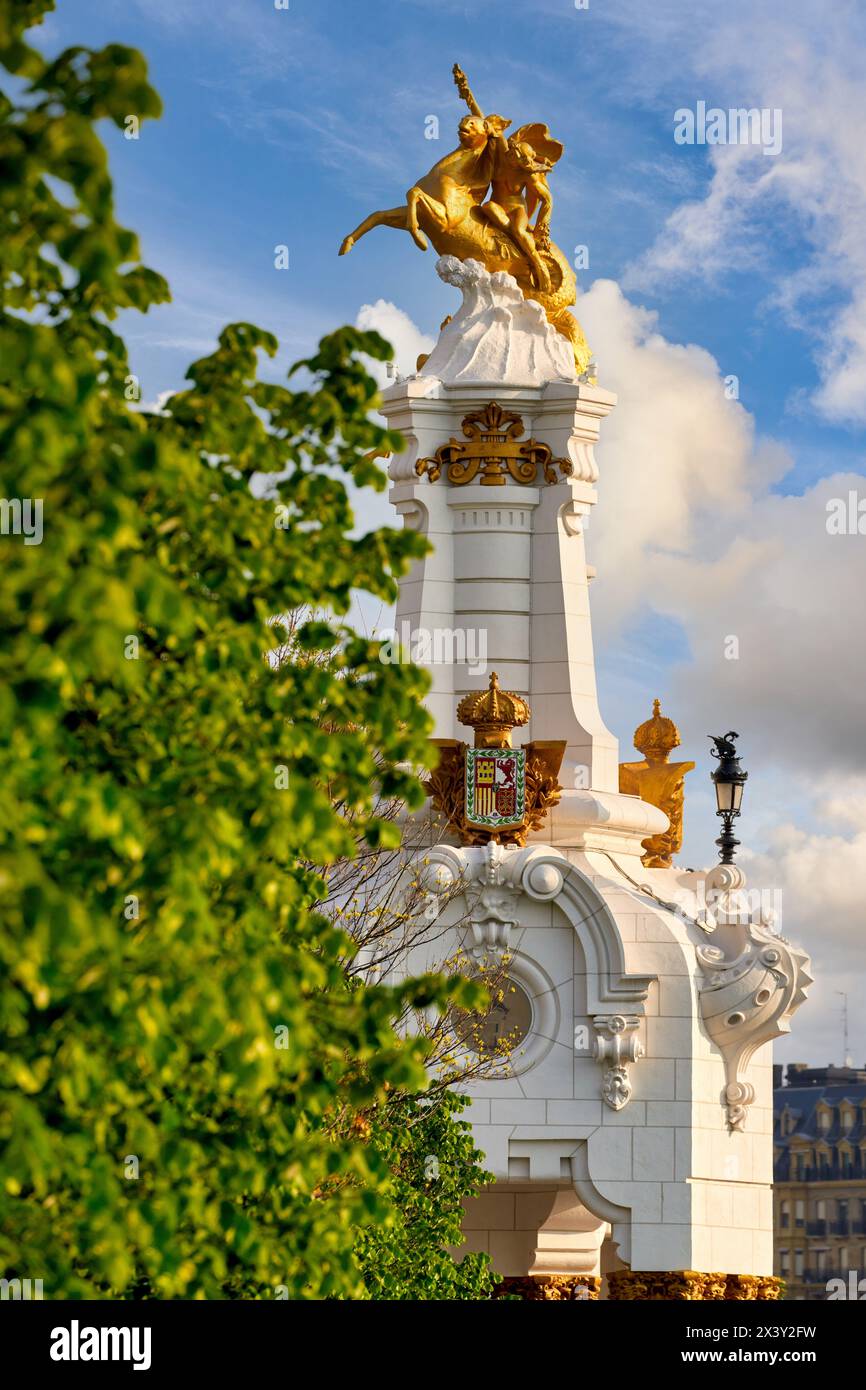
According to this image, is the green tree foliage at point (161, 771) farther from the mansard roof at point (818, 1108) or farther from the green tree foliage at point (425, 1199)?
the mansard roof at point (818, 1108)

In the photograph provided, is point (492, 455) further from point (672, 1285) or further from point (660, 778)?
point (672, 1285)

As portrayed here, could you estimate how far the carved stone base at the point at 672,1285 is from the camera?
112 feet

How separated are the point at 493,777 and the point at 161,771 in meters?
23.7

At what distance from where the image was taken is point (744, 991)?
35.2 meters

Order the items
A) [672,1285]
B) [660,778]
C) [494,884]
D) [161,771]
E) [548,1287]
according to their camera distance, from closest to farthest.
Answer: [161,771] → [672,1285] → [494,884] → [548,1287] → [660,778]

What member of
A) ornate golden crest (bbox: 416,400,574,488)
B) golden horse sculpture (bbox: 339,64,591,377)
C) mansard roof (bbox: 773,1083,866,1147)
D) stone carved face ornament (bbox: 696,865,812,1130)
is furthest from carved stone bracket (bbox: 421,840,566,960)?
mansard roof (bbox: 773,1083,866,1147)

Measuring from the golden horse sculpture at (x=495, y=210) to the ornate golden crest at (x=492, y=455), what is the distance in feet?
5.95

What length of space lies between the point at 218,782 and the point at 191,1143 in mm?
1509

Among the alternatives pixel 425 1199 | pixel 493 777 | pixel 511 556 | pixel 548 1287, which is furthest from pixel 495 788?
pixel 425 1199

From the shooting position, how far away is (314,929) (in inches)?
508

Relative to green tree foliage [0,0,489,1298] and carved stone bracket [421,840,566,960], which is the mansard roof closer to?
carved stone bracket [421,840,566,960]

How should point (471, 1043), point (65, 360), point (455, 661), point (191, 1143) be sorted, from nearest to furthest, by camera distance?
point (65, 360) < point (191, 1143) < point (471, 1043) < point (455, 661)

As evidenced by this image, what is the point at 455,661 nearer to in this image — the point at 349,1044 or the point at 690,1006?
the point at 690,1006

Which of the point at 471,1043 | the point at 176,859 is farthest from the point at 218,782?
the point at 471,1043
